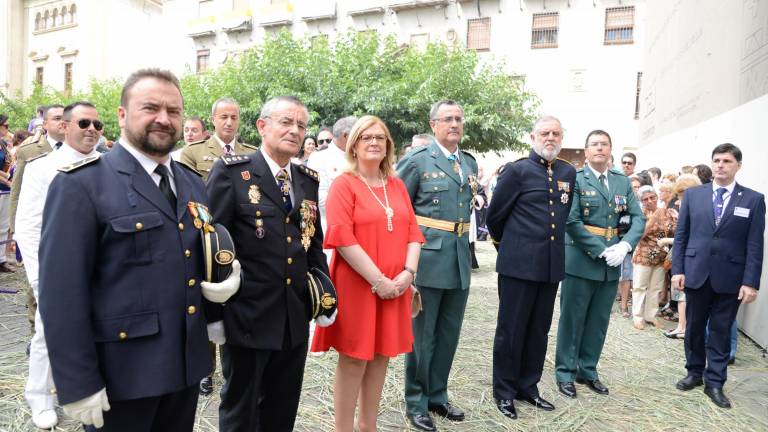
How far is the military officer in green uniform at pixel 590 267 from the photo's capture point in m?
4.69

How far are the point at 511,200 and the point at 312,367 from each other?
90.4 inches

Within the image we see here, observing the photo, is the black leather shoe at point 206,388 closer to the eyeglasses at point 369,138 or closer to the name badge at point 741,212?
the eyeglasses at point 369,138

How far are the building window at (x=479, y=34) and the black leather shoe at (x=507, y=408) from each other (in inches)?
917

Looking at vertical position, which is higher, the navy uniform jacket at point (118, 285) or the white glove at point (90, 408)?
the navy uniform jacket at point (118, 285)

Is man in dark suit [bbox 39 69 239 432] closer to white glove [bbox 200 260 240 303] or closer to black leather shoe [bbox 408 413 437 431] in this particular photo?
white glove [bbox 200 260 240 303]

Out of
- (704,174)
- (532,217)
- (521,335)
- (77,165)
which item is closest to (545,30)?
(704,174)

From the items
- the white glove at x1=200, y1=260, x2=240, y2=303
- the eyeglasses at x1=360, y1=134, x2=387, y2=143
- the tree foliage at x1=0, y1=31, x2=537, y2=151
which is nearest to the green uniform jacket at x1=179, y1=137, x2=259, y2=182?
the eyeglasses at x1=360, y1=134, x2=387, y2=143

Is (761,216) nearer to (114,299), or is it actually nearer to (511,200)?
(511,200)

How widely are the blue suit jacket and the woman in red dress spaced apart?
9.95 ft

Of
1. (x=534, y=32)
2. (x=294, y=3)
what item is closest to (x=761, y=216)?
(x=534, y=32)

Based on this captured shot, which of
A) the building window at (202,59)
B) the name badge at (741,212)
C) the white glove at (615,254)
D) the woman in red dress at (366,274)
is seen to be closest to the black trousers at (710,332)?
the name badge at (741,212)

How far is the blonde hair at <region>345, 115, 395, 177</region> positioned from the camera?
3.30 metres

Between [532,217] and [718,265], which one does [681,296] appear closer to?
[718,265]

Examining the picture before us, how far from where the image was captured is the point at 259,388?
276 centimetres
